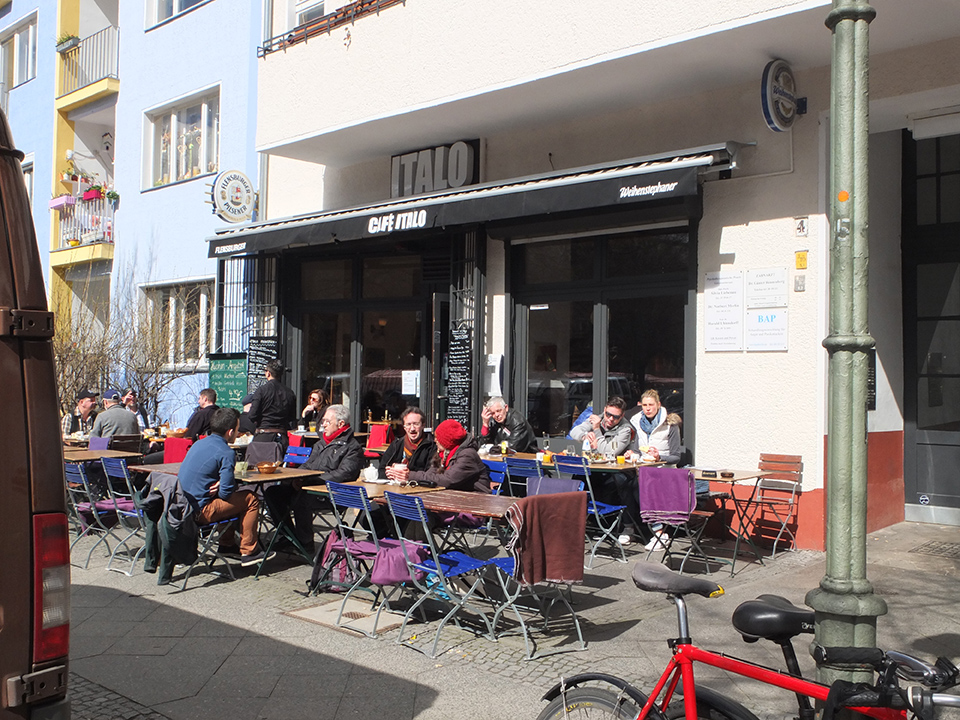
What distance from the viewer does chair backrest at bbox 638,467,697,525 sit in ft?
23.9

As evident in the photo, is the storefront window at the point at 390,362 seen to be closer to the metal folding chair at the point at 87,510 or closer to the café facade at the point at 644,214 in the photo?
the café facade at the point at 644,214

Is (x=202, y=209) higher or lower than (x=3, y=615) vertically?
higher

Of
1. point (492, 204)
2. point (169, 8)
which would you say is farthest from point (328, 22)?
point (169, 8)

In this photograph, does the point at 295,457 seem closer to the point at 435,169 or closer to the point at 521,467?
the point at 521,467

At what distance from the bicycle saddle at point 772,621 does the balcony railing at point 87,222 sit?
52.8 feet

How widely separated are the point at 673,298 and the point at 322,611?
502 centimetres

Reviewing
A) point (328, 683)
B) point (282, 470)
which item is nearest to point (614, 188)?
point (282, 470)

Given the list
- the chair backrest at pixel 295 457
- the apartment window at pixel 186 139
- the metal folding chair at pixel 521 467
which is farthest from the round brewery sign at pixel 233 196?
the metal folding chair at pixel 521 467

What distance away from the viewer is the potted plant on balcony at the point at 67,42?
17922 millimetres

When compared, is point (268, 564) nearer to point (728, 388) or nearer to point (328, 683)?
point (328, 683)

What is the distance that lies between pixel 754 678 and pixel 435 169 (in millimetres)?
9389

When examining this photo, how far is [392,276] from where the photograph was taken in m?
12.5

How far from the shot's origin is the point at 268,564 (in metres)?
7.85

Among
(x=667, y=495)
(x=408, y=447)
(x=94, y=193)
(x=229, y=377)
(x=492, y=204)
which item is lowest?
(x=667, y=495)
